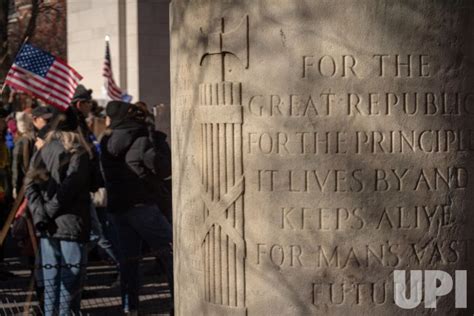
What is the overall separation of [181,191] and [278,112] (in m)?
0.88


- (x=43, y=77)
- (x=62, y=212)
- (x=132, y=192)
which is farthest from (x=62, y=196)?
(x=43, y=77)

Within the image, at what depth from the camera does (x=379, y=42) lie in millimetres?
5223

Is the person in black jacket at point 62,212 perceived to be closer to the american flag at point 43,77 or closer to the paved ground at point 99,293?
the paved ground at point 99,293

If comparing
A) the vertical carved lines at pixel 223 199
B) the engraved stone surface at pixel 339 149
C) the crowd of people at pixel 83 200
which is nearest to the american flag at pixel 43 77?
the crowd of people at pixel 83 200

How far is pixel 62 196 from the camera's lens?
29.3 ft

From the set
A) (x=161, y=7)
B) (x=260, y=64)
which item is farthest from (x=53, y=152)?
(x=161, y=7)

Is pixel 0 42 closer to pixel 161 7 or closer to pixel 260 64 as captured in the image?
pixel 260 64

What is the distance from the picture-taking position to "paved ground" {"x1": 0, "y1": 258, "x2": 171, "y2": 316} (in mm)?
9898

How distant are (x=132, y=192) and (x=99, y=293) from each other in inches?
77.5

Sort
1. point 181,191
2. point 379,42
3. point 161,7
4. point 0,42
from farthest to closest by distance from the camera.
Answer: point 161,7
point 0,42
point 181,191
point 379,42

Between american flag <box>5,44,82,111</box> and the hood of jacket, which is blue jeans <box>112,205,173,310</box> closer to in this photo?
the hood of jacket

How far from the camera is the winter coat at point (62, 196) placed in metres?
8.95

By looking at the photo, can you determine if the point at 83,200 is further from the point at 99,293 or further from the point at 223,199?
the point at 223,199

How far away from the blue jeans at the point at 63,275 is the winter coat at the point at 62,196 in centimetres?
11
